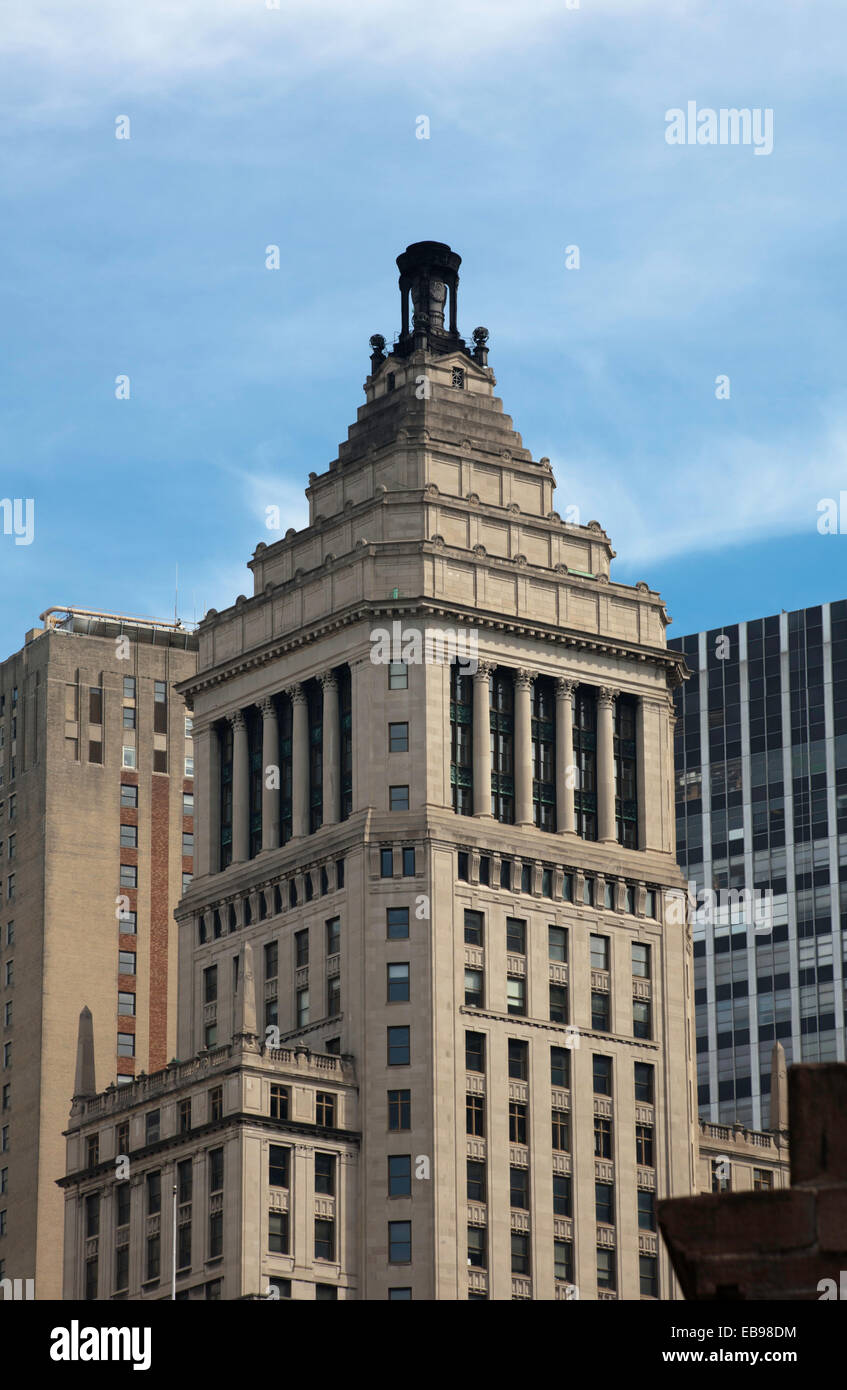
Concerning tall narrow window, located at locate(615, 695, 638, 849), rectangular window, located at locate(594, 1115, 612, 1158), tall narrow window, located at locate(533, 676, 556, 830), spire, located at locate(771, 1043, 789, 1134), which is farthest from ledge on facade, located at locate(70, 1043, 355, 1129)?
spire, located at locate(771, 1043, 789, 1134)

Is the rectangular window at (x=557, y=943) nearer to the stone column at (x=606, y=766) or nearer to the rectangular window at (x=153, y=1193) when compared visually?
the stone column at (x=606, y=766)

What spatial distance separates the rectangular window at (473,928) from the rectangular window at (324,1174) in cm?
1380

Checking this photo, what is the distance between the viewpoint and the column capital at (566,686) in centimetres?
15675

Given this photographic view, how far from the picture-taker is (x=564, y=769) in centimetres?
15488

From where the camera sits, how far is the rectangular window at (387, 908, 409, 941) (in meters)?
146

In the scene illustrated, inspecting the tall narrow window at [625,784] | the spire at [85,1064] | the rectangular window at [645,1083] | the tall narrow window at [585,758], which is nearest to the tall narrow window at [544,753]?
the tall narrow window at [585,758]

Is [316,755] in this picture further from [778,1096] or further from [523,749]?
[778,1096]

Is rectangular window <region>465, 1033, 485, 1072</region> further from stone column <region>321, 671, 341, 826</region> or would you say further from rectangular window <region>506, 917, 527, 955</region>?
stone column <region>321, 671, 341, 826</region>

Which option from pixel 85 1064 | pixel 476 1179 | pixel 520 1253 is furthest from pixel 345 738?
pixel 520 1253

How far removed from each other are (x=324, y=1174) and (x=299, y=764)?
24.6 metres
